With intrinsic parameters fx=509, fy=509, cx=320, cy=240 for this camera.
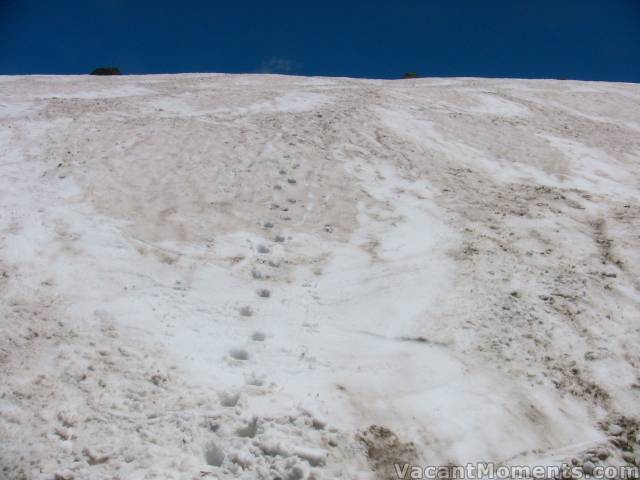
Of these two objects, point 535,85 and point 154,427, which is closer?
point 154,427

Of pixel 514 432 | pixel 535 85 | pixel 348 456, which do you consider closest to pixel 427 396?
pixel 514 432

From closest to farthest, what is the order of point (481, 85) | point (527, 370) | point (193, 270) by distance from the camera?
point (527, 370) < point (193, 270) < point (481, 85)

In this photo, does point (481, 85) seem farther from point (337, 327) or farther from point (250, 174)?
point (337, 327)

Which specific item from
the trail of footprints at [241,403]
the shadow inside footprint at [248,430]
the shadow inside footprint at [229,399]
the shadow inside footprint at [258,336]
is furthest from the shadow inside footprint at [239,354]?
the shadow inside footprint at [248,430]

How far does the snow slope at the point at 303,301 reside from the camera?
13.7 feet

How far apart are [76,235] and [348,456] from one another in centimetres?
523

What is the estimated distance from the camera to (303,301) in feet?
21.1

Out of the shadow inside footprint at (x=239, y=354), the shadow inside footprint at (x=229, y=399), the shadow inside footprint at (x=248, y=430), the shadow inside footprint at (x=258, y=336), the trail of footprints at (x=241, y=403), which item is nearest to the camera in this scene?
the trail of footprints at (x=241, y=403)

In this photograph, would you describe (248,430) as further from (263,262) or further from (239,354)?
(263,262)

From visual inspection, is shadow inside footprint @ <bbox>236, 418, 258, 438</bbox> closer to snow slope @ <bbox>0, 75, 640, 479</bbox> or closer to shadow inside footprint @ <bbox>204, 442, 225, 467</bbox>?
snow slope @ <bbox>0, 75, 640, 479</bbox>

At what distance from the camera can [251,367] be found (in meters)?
5.09

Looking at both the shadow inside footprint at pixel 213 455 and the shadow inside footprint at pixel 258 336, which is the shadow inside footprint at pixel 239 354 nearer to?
the shadow inside footprint at pixel 258 336

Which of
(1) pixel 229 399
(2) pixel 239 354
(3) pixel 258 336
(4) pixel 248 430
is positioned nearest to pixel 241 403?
(1) pixel 229 399

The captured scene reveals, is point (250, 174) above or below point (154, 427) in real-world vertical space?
above
